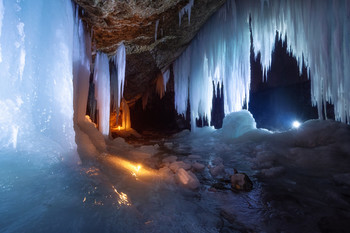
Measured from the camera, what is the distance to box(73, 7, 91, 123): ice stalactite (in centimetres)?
398

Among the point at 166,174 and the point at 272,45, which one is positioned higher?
the point at 272,45

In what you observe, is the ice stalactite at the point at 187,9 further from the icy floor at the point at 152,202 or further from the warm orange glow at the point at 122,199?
the warm orange glow at the point at 122,199

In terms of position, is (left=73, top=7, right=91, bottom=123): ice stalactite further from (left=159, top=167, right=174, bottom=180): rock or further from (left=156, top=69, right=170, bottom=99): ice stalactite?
(left=156, top=69, right=170, bottom=99): ice stalactite

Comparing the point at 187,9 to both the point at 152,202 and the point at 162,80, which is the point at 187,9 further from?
the point at 162,80

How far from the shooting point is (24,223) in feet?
3.66

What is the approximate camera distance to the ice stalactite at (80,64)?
3980 millimetres

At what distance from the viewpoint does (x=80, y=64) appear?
433 centimetres

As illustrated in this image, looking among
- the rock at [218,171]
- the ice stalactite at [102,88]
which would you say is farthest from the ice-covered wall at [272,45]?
the ice stalactite at [102,88]

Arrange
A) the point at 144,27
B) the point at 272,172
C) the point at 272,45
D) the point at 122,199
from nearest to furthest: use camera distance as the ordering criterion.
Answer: the point at 122,199, the point at 272,172, the point at 144,27, the point at 272,45

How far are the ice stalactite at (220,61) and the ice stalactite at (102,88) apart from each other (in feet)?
11.9

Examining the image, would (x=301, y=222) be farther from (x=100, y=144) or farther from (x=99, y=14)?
(x=99, y=14)

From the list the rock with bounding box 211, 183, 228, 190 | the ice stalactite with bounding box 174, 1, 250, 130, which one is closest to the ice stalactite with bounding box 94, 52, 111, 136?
the ice stalactite with bounding box 174, 1, 250, 130

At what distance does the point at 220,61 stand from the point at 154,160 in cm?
472

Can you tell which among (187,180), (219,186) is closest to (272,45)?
(219,186)
